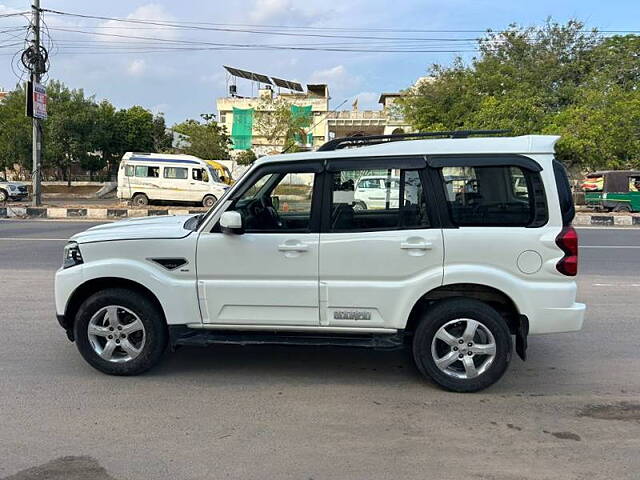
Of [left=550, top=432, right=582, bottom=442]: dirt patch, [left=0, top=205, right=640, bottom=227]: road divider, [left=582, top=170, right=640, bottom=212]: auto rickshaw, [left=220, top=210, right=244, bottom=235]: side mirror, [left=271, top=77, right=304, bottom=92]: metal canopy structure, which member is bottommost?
[left=550, top=432, right=582, bottom=442]: dirt patch

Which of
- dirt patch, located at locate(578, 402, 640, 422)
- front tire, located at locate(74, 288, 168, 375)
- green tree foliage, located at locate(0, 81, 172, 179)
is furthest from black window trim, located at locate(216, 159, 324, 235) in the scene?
green tree foliage, located at locate(0, 81, 172, 179)

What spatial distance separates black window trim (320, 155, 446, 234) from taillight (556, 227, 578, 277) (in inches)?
35.0

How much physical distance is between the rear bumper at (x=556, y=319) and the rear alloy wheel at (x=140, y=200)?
2505 centimetres

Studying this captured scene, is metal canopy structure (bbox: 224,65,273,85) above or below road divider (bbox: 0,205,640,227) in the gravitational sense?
above

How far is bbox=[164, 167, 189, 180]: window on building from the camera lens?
26922 mm

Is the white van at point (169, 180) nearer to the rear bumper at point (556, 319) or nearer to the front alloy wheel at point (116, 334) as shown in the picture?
the front alloy wheel at point (116, 334)

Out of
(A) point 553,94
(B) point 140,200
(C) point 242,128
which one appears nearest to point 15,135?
(B) point 140,200

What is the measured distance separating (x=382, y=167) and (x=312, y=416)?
1.93m

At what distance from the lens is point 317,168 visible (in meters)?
4.47

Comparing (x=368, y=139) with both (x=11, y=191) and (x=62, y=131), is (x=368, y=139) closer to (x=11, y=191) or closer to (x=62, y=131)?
(x=11, y=191)

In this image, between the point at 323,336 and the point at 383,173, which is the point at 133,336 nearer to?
the point at 323,336

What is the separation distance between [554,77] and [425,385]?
1397 inches

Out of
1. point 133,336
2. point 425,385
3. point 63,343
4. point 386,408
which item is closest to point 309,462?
point 386,408

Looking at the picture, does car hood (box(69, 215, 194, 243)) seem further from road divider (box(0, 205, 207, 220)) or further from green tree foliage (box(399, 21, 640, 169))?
green tree foliage (box(399, 21, 640, 169))
